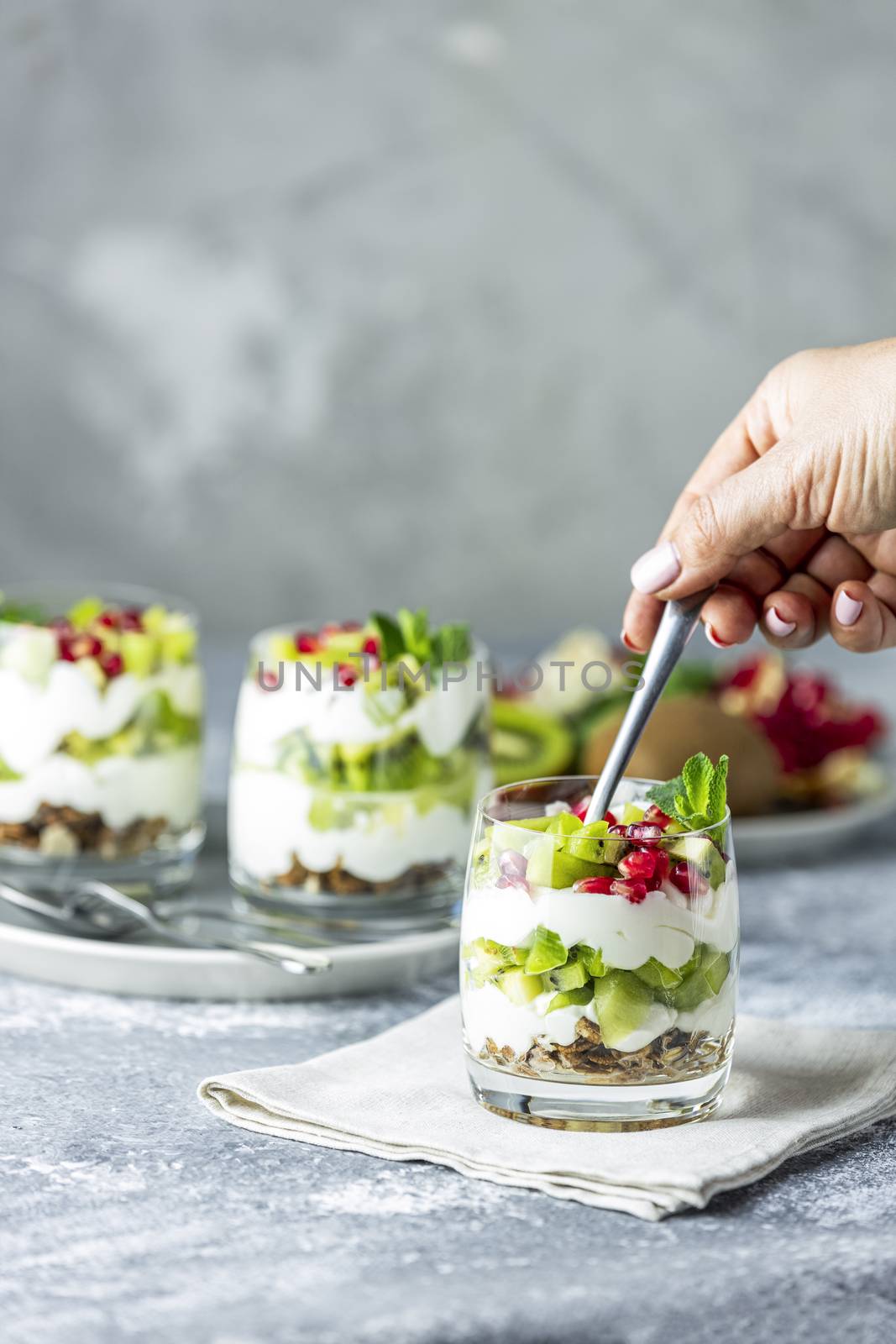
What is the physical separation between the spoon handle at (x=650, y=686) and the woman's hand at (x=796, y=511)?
2 centimetres

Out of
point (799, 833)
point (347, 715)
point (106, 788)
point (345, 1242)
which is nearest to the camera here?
point (345, 1242)

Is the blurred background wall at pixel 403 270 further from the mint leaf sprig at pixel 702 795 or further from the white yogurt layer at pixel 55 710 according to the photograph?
the mint leaf sprig at pixel 702 795

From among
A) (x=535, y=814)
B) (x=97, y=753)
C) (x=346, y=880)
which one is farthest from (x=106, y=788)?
(x=535, y=814)

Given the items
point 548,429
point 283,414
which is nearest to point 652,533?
point 548,429

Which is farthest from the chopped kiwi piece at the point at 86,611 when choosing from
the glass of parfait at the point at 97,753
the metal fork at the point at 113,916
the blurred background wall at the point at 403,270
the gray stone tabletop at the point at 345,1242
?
the blurred background wall at the point at 403,270

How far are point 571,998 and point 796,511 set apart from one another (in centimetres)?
48

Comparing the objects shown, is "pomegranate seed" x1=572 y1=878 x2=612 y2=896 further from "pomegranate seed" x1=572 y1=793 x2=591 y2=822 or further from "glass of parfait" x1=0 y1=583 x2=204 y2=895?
"glass of parfait" x1=0 y1=583 x2=204 y2=895

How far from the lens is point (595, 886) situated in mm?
989

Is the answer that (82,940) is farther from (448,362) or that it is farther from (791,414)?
(448,362)

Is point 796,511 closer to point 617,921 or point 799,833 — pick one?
point 617,921

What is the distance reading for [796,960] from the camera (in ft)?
4.82

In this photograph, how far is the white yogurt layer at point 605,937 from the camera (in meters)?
0.99

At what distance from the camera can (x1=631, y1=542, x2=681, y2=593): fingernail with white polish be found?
131 centimetres

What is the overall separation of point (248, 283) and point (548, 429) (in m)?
0.90
